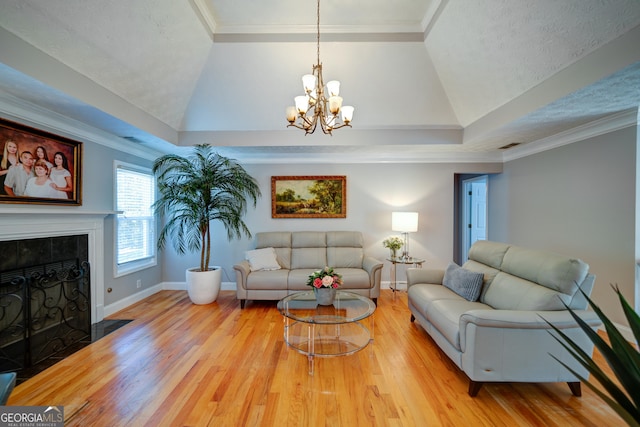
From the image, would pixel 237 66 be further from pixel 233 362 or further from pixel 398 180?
pixel 233 362

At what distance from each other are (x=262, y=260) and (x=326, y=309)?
162 centimetres

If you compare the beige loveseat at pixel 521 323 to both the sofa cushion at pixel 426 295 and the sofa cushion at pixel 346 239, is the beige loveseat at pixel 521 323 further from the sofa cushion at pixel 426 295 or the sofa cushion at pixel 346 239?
the sofa cushion at pixel 346 239

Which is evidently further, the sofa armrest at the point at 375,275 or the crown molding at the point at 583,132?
the sofa armrest at the point at 375,275

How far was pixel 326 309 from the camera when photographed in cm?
293

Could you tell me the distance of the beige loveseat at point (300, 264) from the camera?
3.87 meters

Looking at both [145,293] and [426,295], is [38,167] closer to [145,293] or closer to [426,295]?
[145,293]

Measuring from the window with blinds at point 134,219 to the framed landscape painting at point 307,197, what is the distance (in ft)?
6.42

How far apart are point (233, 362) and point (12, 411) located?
1.38 meters

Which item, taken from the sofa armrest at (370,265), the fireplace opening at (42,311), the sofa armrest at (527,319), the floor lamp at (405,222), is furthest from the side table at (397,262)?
the fireplace opening at (42,311)

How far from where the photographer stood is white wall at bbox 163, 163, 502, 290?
483cm

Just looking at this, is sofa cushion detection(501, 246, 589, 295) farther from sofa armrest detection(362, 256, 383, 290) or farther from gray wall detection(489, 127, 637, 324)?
sofa armrest detection(362, 256, 383, 290)

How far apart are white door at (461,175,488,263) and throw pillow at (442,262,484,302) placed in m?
2.95

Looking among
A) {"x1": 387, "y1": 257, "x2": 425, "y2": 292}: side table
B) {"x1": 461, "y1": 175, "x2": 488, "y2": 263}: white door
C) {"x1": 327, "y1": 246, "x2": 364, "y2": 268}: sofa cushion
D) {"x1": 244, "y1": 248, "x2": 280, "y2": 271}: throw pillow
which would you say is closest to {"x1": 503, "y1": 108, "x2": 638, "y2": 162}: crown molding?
{"x1": 461, "y1": 175, "x2": 488, "y2": 263}: white door

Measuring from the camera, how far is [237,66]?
3.48 metres
